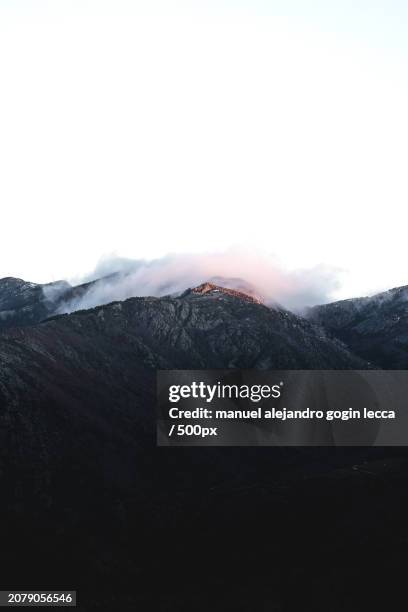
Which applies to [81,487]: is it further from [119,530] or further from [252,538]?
[252,538]

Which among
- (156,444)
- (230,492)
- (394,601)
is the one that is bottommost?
(394,601)

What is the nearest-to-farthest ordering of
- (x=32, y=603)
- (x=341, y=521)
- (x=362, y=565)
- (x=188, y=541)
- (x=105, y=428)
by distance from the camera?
(x=32, y=603)
(x=362, y=565)
(x=188, y=541)
(x=341, y=521)
(x=105, y=428)

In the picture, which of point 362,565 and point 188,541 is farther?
point 188,541

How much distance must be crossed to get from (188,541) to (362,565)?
33920 mm

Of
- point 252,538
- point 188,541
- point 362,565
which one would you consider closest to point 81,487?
point 188,541

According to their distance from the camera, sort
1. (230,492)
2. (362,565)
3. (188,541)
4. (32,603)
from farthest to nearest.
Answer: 1. (230,492)
2. (188,541)
3. (362,565)
4. (32,603)

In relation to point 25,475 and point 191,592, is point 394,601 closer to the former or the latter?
point 191,592

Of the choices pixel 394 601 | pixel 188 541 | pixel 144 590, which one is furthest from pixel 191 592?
pixel 394 601

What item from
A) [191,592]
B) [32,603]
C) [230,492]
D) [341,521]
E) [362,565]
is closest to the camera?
[32,603]

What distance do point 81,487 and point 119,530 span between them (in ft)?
58.9

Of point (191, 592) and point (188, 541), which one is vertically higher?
point (188, 541)

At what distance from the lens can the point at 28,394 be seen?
174m

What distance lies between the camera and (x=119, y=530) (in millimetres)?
135000

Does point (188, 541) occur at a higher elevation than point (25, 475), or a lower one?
lower
